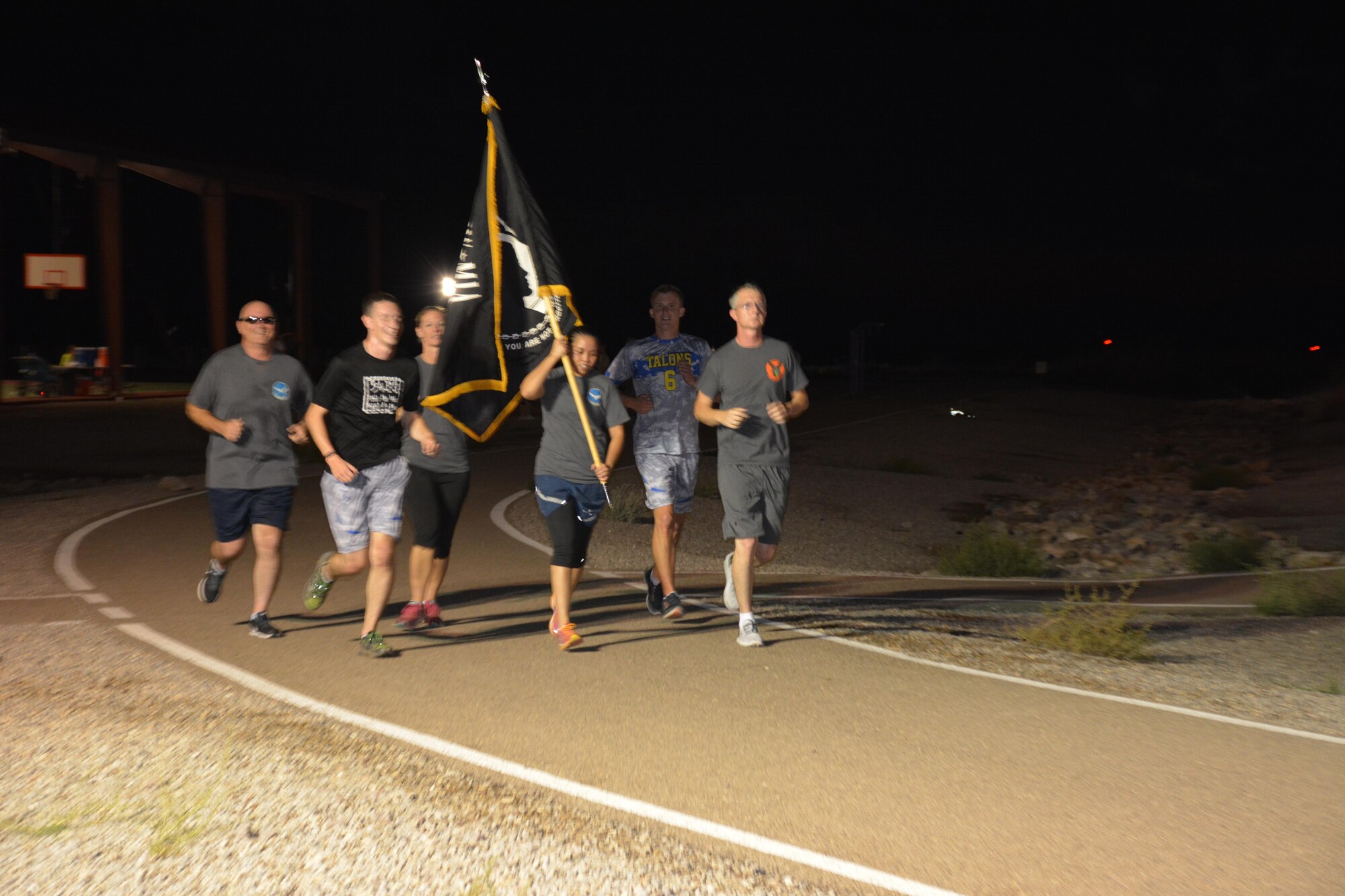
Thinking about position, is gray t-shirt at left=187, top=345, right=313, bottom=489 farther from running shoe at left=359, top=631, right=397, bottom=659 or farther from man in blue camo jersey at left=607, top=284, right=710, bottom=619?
man in blue camo jersey at left=607, top=284, right=710, bottom=619

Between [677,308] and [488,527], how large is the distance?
6203 mm

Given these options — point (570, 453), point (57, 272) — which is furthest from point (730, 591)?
point (57, 272)

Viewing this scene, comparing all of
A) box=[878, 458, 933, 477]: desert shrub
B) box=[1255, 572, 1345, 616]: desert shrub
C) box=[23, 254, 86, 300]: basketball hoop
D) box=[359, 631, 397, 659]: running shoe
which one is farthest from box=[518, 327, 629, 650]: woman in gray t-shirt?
box=[23, 254, 86, 300]: basketball hoop

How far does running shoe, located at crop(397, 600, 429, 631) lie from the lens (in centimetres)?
791

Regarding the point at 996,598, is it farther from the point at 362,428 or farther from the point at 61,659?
the point at 61,659

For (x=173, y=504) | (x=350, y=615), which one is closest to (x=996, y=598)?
(x=350, y=615)

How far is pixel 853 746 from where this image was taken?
5.59 m

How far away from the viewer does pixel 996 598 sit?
35.5 ft

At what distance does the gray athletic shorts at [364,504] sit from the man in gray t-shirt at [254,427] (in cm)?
34

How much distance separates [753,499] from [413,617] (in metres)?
2.36

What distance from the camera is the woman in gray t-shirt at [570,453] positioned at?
23.8 ft

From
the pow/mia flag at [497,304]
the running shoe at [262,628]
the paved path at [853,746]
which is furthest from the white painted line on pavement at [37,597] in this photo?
the pow/mia flag at [497,304]

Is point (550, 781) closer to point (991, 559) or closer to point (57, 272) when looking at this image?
point (991, 559)

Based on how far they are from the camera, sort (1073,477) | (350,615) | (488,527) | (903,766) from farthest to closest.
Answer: (1073,477) → (488,527) → (350,615) → (903,766)
